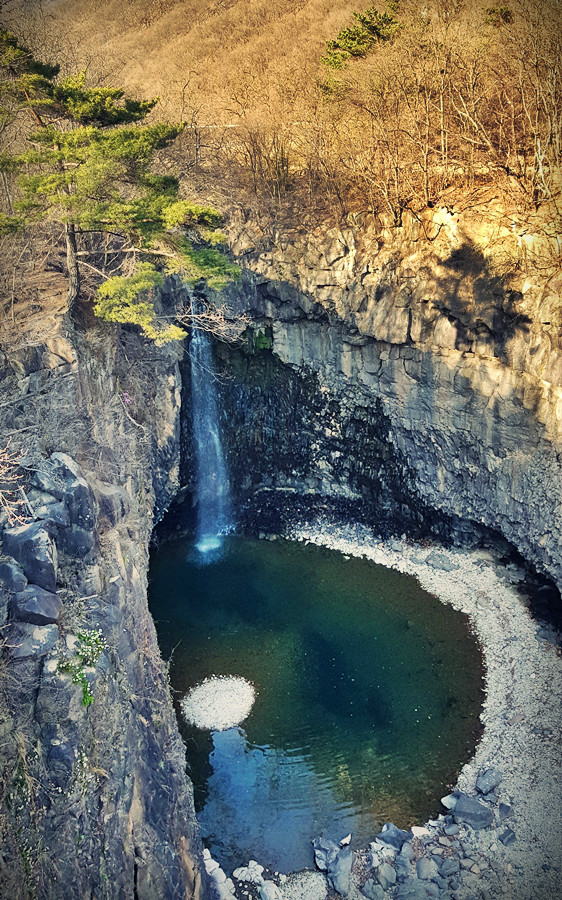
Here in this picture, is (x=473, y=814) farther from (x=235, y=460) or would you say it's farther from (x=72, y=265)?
(x=72, y=265)

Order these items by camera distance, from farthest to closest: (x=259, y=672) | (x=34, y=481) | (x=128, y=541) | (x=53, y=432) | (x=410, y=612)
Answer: (x=410, y=612), (x=259, y=672), (x=128, y=541), (x=53, y=432), (x=34, y=481)

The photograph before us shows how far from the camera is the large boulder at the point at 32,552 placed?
9.91m

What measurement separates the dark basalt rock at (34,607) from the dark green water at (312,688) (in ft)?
23.4

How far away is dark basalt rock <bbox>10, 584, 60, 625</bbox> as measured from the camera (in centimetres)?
957

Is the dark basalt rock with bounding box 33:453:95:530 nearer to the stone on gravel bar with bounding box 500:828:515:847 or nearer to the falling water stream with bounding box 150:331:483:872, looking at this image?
the falling water stream with bounding box 150:331:483:872

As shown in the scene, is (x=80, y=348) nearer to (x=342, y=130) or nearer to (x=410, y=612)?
(x=410, y=612)

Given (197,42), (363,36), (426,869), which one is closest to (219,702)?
(426,869)

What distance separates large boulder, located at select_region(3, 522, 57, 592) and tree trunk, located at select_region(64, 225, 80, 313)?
24.2ft

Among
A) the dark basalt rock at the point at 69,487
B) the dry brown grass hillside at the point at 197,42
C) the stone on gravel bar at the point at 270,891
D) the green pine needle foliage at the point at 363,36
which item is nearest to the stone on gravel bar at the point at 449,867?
the stone on gravel bar at the point at 270,891

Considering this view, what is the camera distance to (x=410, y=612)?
1978 centimetres

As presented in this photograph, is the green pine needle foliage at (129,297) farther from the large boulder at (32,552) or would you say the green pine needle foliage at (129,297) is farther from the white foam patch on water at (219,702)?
the white foam patch on water at (219,702)

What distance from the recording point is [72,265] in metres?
15.8

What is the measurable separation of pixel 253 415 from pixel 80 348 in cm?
910

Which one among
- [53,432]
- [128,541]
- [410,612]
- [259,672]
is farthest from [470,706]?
[53,432]
